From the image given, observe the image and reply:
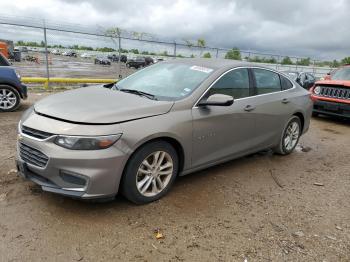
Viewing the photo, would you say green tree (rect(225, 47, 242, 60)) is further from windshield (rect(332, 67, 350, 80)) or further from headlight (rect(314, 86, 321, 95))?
headlight (rect(314, 86, 321, 95))

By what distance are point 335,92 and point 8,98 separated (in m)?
8.59

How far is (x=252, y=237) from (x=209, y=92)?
175 centimetres

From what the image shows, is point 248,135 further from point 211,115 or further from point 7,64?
point 7,64

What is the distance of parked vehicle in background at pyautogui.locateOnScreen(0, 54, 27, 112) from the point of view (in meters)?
7.81

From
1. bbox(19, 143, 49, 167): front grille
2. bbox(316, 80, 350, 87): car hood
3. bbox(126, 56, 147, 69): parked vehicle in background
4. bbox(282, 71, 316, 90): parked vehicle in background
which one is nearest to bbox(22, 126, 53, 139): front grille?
bbox(19, 143, 49, 167): front grille

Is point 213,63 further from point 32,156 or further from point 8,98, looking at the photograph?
point 8,98

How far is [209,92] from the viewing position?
13.2 ft

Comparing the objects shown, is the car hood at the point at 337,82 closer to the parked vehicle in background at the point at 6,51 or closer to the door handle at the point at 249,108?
the door handle at the point at 249,108

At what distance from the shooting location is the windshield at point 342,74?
9.60 metres

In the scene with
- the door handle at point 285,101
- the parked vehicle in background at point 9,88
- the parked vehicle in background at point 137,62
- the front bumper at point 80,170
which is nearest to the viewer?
the front bumper at point 80,170

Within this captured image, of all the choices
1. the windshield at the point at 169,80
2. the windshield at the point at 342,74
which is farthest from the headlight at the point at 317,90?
the windshield at the point at 169,80

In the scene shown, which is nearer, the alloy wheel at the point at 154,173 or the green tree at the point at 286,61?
the alloy wheel at the point at 154,173

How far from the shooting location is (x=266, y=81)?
5.05 m

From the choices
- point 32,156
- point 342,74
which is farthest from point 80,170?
point 342,74
